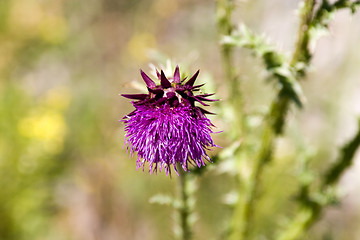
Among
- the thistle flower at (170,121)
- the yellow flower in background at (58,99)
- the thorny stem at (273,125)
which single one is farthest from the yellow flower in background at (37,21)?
the thistle flower at (170,121)

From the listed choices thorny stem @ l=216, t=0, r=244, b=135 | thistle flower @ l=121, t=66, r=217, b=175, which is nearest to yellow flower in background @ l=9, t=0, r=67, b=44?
thorny stem @ l=216, t=0, r=244, b=135

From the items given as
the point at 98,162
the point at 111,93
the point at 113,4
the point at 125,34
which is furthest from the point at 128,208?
the point at 113,4

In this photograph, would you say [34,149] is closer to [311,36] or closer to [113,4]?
[113,4]

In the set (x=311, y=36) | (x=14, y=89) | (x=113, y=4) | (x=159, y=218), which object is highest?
(x=113, y=4)

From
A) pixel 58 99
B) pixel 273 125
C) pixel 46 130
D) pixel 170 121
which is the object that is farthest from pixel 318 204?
pixel 58 99

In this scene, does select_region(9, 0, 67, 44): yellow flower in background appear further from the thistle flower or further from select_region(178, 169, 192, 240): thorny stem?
the thistle flower
